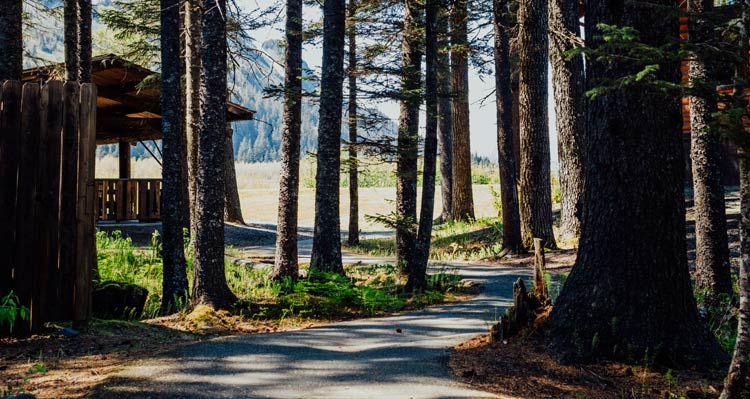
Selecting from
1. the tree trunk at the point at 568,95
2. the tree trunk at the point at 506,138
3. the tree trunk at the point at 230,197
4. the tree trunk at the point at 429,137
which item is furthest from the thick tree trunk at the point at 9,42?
the tree trunk at the point at 230,197

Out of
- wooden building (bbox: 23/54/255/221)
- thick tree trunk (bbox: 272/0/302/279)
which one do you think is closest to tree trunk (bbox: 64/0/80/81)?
thick tree trunk (bbox: 272/0/302/279)

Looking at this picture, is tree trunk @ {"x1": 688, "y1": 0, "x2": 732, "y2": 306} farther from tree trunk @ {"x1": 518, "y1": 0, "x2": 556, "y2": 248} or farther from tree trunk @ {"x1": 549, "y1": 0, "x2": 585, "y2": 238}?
tree trunk @ {"x1": 518, "y1": 0, "x2": 556, "y2": 248}

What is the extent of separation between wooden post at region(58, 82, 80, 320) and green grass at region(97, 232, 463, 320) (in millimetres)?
2373

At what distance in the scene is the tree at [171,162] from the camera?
9180 mm

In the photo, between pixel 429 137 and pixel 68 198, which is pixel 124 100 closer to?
pixel 429 137

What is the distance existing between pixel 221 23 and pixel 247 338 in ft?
14.1

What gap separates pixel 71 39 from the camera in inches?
461

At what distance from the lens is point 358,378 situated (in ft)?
17.6

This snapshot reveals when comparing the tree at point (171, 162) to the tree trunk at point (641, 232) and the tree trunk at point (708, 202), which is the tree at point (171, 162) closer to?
the tree trunk at point (641, 232)

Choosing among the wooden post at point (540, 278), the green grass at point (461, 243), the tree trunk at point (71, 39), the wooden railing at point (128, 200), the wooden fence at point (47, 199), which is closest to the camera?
the wooden post at point (540, 278)

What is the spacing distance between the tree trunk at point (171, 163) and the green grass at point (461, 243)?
9.05 m

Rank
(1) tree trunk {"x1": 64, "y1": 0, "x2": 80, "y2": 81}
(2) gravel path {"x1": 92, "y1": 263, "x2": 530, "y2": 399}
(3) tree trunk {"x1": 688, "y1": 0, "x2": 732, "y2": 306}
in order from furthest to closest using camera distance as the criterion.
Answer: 1. (1) tree trunk {"x1": 64, "y1": 0, "x2": 80, "y2": 81}
2. (3) tree trunk {"x1": 688, "y1": 0, "x2": 732, "y2": 306}
3. (2) gravel path {"x1": 92, "y1": 263, "x2": 530, "y2": 399}

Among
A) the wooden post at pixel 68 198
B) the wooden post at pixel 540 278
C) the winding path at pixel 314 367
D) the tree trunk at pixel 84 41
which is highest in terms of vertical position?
the tree trunk at pixel 84 41

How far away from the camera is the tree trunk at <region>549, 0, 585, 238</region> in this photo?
13914 mm
